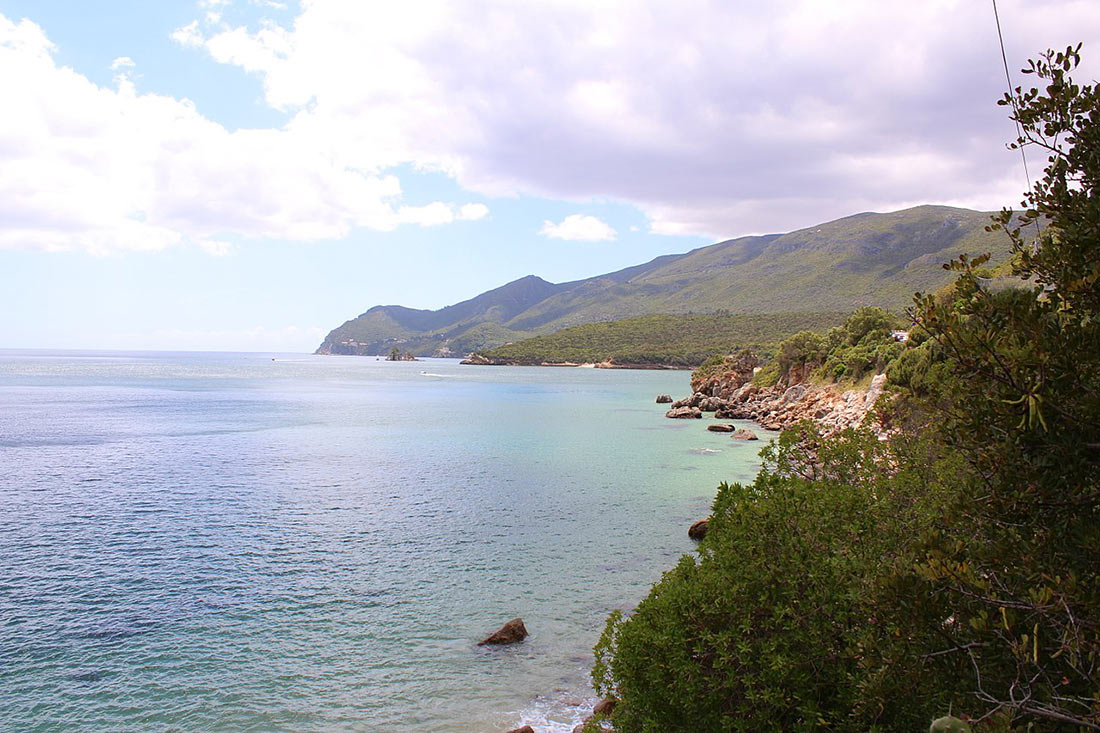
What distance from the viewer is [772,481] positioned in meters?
12.2

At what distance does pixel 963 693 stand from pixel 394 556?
72.6ft

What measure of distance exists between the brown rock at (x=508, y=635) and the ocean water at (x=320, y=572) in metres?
0.28

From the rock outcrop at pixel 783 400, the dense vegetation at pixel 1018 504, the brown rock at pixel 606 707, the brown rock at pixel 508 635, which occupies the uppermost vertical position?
the dense vegetation at pixel 1018 504

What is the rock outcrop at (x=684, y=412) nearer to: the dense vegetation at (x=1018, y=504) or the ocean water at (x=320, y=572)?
the ocean water at (x=320, y=572)

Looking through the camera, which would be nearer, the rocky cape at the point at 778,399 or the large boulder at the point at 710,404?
the rocky cape at the point at 778,399

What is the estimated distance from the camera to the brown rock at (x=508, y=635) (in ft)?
59.6

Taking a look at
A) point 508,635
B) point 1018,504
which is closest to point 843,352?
point 508,635

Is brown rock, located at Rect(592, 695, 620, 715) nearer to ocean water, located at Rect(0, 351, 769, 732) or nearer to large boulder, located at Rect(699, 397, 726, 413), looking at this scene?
ocean water, located at Rect(0, 351, 769, 732)

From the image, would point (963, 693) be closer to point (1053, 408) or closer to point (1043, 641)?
point (1043, 641)

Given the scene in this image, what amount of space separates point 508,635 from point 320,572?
8.56 m

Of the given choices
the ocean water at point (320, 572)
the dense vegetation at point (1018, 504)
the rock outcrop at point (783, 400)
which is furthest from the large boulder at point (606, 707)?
the rock outcrop at point (783, 400)

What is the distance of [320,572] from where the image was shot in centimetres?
2345

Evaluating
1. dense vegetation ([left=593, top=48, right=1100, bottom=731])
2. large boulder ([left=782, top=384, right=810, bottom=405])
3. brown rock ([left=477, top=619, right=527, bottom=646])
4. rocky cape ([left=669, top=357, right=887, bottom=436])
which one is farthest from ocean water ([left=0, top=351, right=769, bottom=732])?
large boulder ([left=782, top=384, right=810, bottom=405])

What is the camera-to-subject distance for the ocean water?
1534 cm
